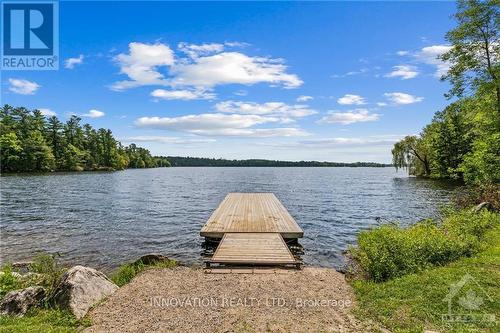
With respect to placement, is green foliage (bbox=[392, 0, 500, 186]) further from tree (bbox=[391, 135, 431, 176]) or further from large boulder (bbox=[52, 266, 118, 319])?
tree (bbox=[391, 135, 431, 176])

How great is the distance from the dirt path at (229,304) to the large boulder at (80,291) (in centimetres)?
26

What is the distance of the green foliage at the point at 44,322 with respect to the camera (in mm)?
5328

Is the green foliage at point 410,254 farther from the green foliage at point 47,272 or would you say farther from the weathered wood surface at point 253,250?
the green foliage at point 47,272

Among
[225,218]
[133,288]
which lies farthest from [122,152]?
[133,288]

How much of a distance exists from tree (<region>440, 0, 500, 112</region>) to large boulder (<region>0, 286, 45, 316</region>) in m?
20.7

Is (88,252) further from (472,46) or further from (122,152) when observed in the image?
(122,152)

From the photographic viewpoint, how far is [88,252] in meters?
12.5

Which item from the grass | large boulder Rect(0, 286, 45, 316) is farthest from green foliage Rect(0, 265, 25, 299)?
the grass

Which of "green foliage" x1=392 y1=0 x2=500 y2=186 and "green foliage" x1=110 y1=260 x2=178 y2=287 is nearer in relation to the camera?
"green foliage" x1=110 y1=260 x2=178 y2=287

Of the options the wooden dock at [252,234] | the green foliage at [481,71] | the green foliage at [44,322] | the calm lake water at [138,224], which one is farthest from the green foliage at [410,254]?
the green foliage at [481,71]

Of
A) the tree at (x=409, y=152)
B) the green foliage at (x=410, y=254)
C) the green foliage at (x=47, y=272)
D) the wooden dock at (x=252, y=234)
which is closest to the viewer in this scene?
the green foliage at (x=47, y=272)

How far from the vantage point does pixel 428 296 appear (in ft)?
20.0

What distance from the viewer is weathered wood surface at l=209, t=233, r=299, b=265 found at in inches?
367

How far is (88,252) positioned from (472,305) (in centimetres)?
1267
